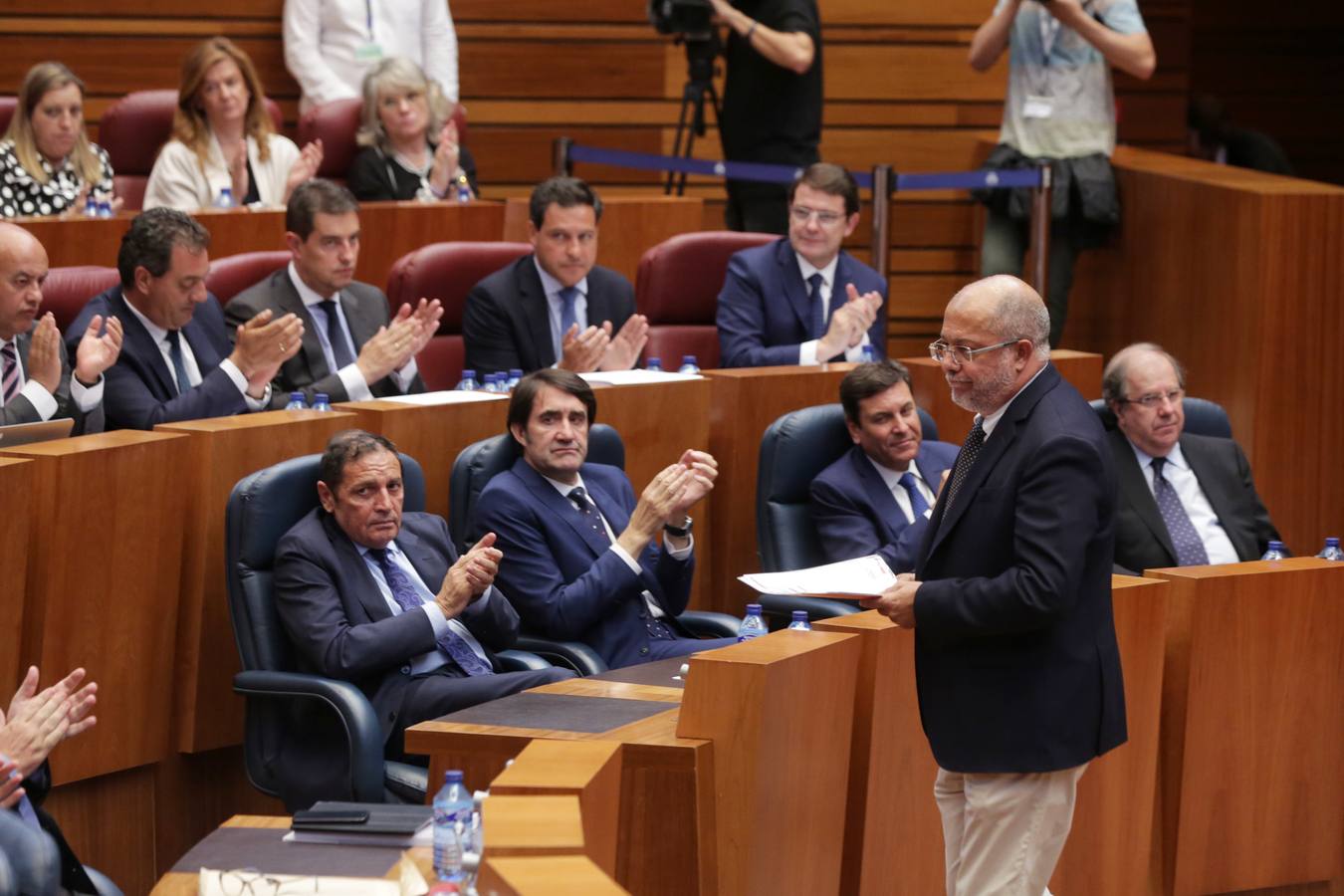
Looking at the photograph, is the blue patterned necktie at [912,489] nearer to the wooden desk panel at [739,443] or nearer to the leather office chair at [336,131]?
the wooden desk panel at [739,443]

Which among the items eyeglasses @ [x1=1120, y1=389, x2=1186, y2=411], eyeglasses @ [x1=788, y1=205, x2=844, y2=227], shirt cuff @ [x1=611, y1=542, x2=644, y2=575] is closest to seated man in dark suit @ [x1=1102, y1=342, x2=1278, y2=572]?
eyeglasses @ [x1=1120, y1=389, x2=1186, y2=411]

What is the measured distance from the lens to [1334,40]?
8500 mm

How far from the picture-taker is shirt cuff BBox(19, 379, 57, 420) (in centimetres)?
334

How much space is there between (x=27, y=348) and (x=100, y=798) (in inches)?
34.2

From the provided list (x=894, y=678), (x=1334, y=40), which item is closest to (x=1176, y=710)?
(x=894, y=678)

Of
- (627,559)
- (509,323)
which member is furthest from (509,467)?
(509,323)

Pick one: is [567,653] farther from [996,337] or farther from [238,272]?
[238,272]

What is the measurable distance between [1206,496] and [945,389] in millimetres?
556


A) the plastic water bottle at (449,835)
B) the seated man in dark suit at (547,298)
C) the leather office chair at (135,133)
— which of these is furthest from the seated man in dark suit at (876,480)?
the leather office chair at (135,133)

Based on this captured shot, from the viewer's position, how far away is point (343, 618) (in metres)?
3.11

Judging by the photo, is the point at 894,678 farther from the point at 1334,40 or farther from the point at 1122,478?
the point at 1334,40

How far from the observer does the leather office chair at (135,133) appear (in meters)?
5.54

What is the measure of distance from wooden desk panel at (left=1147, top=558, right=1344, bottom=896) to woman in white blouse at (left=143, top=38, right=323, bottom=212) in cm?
280

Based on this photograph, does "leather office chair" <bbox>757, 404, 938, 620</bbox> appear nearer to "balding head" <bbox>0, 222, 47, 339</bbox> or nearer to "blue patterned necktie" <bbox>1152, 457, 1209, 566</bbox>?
"blue patterned necktie" <bbox>1152, 457, 1209, 566</bbox>
